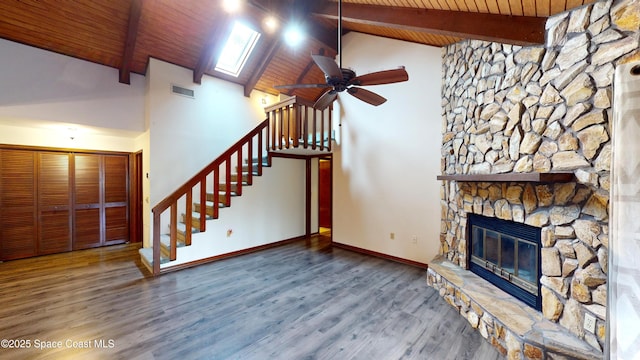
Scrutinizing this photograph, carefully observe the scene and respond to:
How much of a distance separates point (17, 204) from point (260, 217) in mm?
4153

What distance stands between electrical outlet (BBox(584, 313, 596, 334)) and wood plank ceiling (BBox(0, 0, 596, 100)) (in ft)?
7.81

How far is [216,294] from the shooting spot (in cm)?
309

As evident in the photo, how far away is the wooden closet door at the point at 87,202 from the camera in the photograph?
491 cm

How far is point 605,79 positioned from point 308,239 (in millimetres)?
5063

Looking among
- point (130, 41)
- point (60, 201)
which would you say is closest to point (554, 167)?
point (130, 41)

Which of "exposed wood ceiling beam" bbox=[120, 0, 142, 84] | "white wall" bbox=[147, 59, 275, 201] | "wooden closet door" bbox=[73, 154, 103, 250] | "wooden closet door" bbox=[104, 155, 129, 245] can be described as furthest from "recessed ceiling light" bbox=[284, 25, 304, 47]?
"wooden closet door" bbox=[73, 154, 103, 250]

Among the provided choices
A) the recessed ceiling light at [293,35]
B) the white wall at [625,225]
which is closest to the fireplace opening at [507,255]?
the white wall at [625,225]

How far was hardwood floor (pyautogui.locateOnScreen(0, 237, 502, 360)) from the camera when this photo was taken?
214 centimetres

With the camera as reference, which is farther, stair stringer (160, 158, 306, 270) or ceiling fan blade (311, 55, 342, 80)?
stair stringer (160, 158, 306, 270)

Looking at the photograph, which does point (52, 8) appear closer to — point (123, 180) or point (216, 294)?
point (123, 180)

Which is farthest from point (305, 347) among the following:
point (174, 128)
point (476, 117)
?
Result: point (174, 128)

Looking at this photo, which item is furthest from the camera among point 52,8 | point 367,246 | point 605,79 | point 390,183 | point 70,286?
point 367,246

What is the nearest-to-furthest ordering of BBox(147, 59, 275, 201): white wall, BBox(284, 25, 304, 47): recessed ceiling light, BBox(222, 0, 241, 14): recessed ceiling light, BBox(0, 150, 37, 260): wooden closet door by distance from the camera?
BBox(222, 0, 241, 14): recessed ceiling light
BBox(0, 150, 37, 260): wooden closet door
BBox(284, 25, 304, 47): recessed ceiling light
BBox(147, 59, 275, 201): white wall

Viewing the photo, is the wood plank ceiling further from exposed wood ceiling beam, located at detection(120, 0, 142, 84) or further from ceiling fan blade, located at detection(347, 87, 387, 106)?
ceiling fan blade, located at detection(347, 87, 387, 106)
